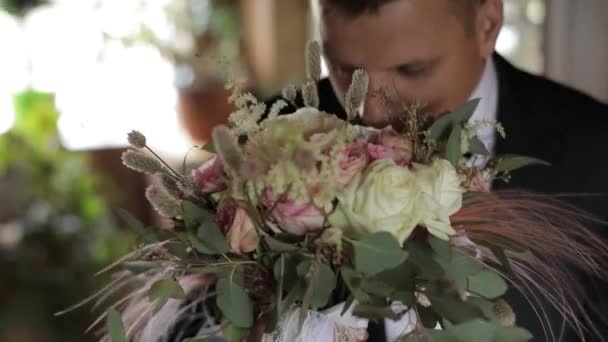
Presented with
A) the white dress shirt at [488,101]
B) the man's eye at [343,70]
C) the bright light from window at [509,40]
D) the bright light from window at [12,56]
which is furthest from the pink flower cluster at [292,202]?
the bright light from window at [12,56]

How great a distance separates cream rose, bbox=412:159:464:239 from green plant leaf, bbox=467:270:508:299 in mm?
46

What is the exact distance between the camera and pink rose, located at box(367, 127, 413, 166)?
66cm

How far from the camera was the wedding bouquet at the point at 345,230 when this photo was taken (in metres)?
0.62

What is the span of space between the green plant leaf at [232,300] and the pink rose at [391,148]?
0.16 m

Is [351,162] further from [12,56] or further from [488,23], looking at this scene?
[12,56]

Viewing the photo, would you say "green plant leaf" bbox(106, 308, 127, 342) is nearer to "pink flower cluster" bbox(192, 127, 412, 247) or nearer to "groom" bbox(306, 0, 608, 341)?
"pink flower cluster" bbox(192, 127, 412, 247)

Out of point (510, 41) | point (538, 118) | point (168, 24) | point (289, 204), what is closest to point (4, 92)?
A: point (168, 24)

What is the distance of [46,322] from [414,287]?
158 centimetres

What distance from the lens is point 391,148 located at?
67 centimetres

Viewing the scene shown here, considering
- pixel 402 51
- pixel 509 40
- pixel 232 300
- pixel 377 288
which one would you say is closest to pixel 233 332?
pixel 232 300

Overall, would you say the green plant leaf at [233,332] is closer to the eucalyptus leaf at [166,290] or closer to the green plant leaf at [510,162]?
the eucalyptus leaf at [166,290]

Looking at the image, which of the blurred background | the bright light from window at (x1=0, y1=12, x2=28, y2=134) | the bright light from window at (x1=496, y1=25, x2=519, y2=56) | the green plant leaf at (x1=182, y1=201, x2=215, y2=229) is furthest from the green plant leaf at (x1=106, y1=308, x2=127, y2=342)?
the bright light from window at (x1=0, y1=12, x2=28, y2=134)

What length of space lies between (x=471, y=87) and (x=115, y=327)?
0.51 m

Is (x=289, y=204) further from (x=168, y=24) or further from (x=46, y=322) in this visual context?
(x=168, y=24)
